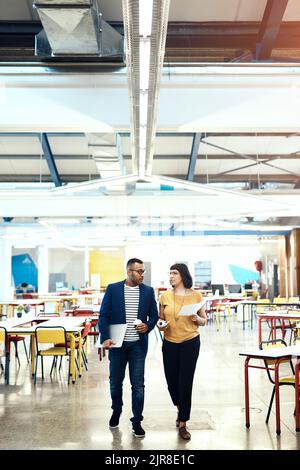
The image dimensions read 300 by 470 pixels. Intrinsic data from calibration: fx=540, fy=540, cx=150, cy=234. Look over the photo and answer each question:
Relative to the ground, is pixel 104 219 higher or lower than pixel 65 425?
higher

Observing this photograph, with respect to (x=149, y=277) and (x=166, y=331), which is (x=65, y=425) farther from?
(x=149, y=277)

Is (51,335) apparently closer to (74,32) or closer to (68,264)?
(74,32)

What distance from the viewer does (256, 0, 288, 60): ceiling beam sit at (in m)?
6.20

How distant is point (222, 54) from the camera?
7.54 m

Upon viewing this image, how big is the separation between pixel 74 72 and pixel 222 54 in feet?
6.82

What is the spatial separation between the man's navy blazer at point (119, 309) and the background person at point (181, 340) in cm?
11

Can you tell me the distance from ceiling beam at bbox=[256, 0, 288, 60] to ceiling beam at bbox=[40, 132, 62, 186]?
16.6 ft

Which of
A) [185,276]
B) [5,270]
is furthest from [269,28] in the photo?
[5,270]

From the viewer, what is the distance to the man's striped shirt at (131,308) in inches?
192

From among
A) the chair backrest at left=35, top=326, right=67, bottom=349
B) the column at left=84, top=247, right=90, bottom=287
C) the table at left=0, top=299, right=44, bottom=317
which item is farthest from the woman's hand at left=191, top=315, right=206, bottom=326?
the column at left=84, top=247, right=90, bottom=287

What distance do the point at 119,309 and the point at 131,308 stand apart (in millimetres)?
110

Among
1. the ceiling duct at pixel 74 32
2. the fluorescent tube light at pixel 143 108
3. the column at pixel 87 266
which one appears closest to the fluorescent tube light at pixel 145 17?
the ceiling duct at pixel 74 32
